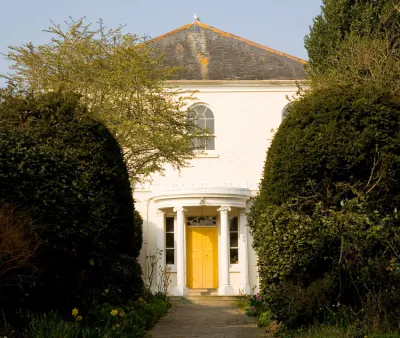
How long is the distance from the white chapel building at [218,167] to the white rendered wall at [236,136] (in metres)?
0.04

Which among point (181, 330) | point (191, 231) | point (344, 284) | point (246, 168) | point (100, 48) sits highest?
point (100, 48)

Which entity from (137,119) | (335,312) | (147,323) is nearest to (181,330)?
(147,323)

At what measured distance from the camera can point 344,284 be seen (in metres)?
11.4

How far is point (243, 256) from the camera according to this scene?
24.4 meters

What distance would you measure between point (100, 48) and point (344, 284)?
11.6 meters

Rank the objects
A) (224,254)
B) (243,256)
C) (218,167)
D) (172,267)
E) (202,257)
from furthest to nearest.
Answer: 1. (218,167)
2. (202,257)
3. (172,267)
4. (243,256)
5. (224,254)

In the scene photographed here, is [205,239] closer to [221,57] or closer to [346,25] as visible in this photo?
[221,57]

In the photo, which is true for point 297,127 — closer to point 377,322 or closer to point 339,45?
point 377,322

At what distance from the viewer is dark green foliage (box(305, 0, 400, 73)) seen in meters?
21.8

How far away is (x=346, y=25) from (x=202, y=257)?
9.61 meters

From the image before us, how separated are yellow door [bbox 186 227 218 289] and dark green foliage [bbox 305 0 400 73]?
7161 mm

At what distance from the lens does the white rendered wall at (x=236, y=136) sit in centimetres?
2642

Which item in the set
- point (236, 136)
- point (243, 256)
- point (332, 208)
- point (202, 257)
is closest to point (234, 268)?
point (243, 256)

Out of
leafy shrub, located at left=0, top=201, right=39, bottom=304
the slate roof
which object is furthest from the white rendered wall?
leafy shrub, located at left=0, top=201, right=39, bottom=304
